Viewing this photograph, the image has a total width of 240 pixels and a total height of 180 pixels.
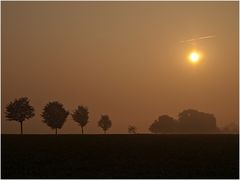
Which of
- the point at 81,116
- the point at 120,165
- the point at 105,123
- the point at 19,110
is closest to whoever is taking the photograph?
the point at 120,165

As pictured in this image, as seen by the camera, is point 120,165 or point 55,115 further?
point 55,115

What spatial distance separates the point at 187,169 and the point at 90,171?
22.7ft

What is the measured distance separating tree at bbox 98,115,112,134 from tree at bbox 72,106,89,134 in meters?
23.2

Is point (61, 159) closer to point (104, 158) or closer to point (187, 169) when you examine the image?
point (104, 158)

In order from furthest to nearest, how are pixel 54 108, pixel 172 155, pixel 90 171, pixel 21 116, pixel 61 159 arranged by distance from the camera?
pixel 54 108
pixel 21 116
pixel 172 155
pixel 61 159
pixel 90 171

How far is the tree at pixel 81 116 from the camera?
144 metres

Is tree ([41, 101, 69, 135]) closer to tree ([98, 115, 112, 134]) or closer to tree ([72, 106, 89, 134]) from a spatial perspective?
tree ([72, 106, 89, 134])

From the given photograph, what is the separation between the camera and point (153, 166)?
32969 millimetres

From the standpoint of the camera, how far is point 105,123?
17012cm

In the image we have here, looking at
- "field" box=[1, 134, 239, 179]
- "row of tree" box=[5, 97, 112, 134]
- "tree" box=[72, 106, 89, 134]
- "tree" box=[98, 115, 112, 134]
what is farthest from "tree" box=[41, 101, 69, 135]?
"field" box=[1, 134, 239, 179]

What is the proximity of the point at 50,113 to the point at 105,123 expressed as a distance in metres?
48.1

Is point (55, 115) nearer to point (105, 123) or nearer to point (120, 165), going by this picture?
point (105, 123)

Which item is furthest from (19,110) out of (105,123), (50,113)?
(105,123)

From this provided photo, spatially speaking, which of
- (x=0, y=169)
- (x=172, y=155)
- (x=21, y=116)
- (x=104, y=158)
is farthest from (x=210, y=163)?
(x=21, y=116)
